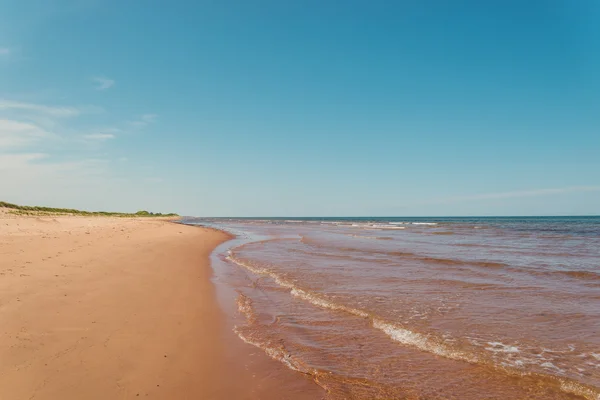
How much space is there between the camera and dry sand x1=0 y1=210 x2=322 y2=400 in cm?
457

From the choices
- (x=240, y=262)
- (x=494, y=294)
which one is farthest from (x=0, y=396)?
(x=240, y=262)

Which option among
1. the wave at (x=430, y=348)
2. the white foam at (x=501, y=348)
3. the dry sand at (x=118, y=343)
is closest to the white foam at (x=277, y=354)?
the wave at (x=430, y=348)

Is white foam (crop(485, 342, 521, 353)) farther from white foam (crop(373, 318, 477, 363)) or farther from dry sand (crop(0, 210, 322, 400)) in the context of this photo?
dry sand (crop(0, 210, 322, 400))

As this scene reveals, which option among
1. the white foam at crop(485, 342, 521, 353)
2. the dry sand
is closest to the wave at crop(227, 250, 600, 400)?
the white foam at crop(485, 342, 521, 353)

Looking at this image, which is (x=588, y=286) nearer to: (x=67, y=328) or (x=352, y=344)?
(x=352, y=344)

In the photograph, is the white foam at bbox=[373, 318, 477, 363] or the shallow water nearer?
the shallow water

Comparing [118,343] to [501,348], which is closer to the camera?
[118,343]

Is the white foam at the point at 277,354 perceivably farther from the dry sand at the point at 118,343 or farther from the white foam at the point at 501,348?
the white foam at the point at 501,348

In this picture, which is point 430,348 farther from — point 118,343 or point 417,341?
point 118,343

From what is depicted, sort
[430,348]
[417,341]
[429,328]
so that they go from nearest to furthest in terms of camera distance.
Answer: [430,348] < [417,341] < [429,328]

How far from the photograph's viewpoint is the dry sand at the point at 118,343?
457cm

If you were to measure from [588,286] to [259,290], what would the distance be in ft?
35.2

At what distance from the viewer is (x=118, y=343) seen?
19.4ft

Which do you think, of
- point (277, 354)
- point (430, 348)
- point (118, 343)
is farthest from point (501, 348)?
point (118, 343)
